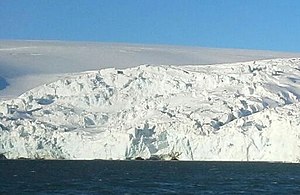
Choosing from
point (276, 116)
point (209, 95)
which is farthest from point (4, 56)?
point (276, 116)

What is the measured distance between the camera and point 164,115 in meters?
67.2

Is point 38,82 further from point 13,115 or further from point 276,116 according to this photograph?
point 276,116

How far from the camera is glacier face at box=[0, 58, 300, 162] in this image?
202ft

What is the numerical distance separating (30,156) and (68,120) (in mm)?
6221

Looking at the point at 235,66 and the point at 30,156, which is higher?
the point at 235,66

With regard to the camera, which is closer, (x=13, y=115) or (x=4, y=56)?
(x=13, y=115)

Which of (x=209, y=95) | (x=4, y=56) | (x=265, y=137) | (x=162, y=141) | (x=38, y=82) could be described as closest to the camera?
(x=265, y=137)

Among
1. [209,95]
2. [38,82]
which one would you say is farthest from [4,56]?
[209,95]

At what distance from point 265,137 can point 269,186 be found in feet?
69.5

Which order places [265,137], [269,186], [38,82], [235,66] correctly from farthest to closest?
1. [38,82]
2. [235,66]
3. [265,137]
4. [269,186]

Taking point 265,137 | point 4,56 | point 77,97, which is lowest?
point 265,137

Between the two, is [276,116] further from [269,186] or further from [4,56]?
[4,56]

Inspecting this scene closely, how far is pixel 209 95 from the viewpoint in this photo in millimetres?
71562

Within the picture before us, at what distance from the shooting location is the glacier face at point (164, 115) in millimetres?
61469
